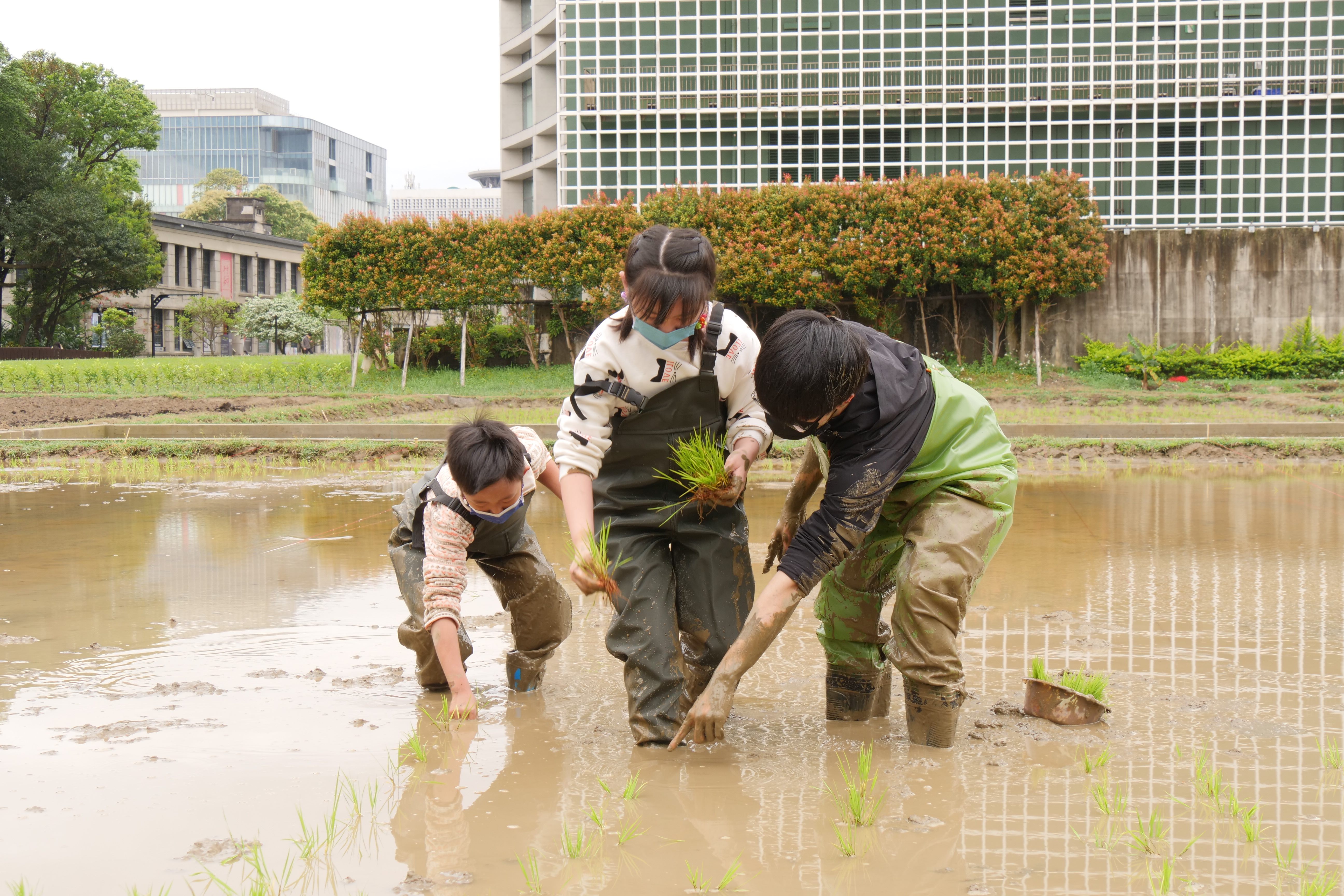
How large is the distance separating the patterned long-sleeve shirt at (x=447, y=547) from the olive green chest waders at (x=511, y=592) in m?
0.10

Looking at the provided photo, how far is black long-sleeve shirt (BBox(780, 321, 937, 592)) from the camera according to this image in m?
2.92

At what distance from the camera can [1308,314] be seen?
20.2 m

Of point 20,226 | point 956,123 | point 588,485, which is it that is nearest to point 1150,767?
point 588,485

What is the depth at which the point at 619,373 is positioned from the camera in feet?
10.8

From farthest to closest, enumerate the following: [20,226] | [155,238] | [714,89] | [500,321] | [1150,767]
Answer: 1. [155,238]
2. [20,226]
3. [714,89]
4. [500,321]
5. [1150,767]

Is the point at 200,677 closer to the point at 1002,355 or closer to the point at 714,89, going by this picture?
the point at 1002,355

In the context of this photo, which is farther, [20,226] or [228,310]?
[228,310]

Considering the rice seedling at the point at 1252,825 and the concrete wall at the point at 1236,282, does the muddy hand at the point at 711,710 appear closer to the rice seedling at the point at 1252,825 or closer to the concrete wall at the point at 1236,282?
the rice seedling at the point at 1252,825

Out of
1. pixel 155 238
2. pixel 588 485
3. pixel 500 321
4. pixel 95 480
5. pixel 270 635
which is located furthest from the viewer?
pixel 155 238

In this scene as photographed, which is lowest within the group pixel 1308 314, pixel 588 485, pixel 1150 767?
pixel 1150 767

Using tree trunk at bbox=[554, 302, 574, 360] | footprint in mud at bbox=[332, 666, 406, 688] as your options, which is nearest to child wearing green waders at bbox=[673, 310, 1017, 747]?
footprint in mud at bbox=[332, 666, 406, 688]

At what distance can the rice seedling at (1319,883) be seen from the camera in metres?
2.15

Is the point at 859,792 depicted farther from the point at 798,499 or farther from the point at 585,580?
the point at 798,499

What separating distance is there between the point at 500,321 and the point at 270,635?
64.5 ft
